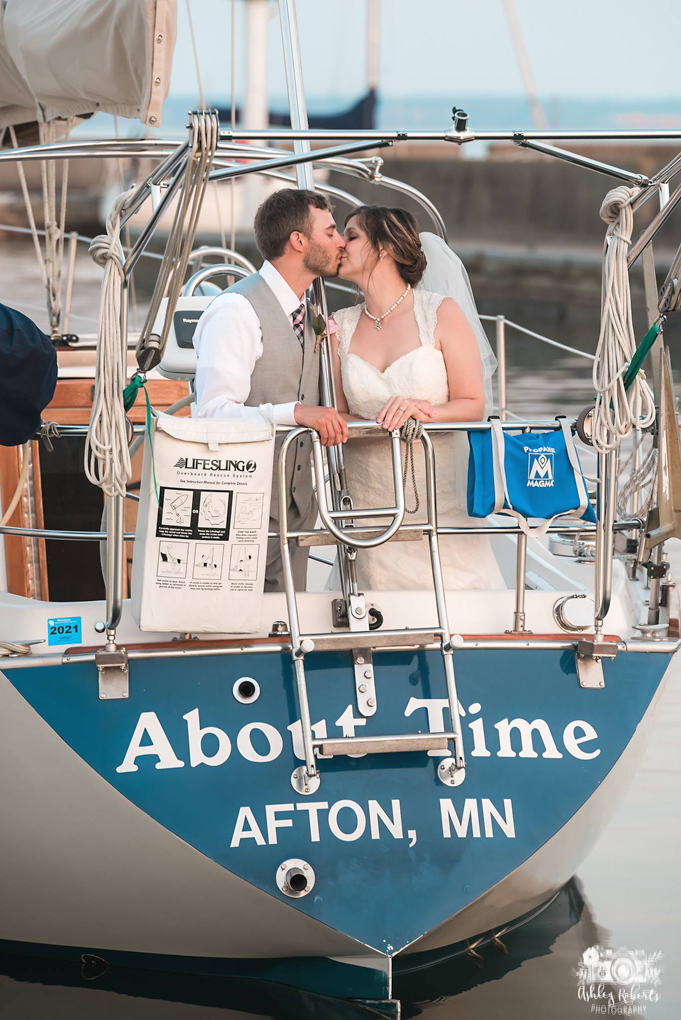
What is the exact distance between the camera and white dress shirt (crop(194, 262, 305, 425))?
3260mm

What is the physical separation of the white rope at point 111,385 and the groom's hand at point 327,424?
48cm

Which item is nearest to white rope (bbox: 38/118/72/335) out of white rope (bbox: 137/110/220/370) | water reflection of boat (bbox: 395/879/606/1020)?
white rope (bbox: 137/110/220/370)

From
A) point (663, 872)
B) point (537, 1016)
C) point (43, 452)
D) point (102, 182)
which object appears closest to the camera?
point (537, 1016)

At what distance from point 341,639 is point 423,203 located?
218 centimetres

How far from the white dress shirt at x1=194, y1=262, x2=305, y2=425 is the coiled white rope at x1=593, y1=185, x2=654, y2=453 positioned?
91cm

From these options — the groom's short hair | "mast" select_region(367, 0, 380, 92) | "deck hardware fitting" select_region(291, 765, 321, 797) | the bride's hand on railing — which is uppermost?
"mast" select_region(367, 0, 380, 92)

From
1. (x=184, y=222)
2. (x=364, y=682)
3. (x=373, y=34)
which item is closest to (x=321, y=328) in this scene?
(x=184, y=222)

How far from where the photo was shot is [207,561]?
2.91 m

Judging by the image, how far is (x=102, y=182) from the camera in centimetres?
3916

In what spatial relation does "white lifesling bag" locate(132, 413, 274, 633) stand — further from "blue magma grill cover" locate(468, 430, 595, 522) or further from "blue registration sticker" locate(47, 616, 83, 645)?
"blue magma grill cover" locate(468, 430, 595, 522)

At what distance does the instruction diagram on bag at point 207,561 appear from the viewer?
9.51 feet

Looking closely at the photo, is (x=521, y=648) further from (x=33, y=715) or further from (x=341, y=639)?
(x=33, y=715)

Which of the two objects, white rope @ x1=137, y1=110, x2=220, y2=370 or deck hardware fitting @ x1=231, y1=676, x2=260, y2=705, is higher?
white rope @ x1=137, y1=110, x2=220, y2=370

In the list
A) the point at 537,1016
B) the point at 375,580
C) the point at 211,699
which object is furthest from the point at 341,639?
the point at 537,1016
